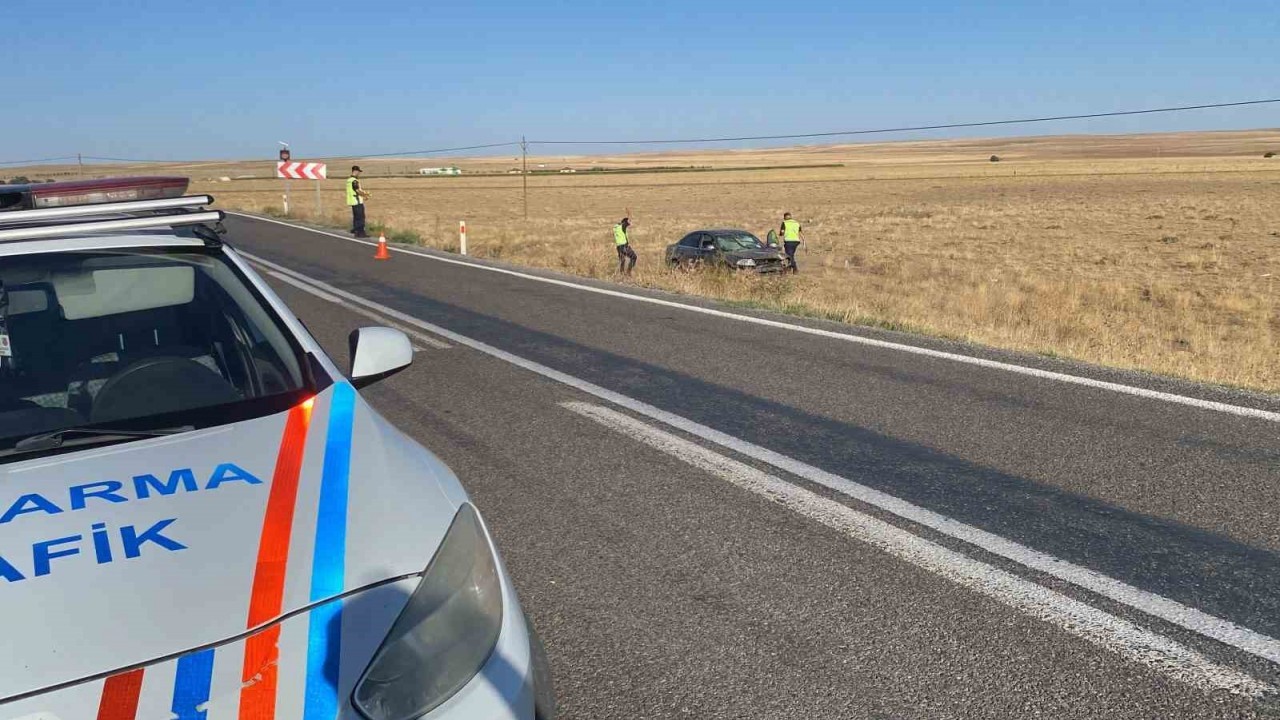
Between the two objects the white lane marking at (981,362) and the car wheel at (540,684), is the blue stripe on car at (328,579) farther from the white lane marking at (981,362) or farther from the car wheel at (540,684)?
the white lane marking at (981,362)

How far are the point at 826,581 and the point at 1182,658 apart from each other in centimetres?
127

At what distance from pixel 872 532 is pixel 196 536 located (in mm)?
3064

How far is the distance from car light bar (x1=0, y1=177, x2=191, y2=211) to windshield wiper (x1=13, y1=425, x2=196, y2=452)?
3.42 feet

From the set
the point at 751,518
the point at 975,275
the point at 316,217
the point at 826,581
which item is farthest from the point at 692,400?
the point at 316,217

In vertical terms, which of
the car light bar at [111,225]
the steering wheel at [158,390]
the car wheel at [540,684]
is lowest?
the car wheel at [540,684]

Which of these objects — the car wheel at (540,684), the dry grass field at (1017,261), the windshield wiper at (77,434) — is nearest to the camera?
the car wheel at (540,684)

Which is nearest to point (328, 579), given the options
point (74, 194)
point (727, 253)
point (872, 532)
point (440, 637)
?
point (440, 637)

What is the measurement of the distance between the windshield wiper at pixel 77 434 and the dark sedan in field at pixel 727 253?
56.9ft

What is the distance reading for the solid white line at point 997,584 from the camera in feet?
10.5

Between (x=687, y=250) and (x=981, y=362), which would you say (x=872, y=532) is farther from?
(x=687, y=250)

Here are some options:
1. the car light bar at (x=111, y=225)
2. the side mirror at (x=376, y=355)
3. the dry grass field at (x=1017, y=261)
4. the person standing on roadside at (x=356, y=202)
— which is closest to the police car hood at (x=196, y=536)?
the side mirror at (x=376, y=355)

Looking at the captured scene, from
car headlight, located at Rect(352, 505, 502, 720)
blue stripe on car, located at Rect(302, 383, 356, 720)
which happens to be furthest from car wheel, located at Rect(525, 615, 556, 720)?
blue stripe on car, located at Rect(302, 383, 356, 720)

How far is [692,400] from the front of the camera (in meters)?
7.22

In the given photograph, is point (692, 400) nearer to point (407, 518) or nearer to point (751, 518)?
point (751, 518)
